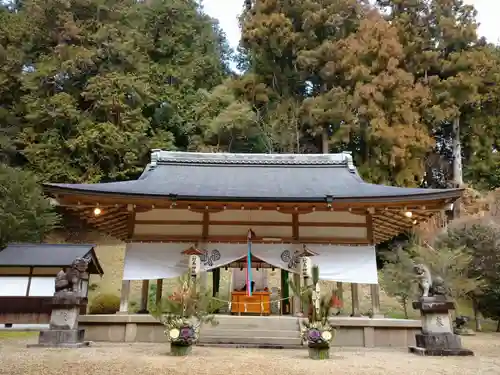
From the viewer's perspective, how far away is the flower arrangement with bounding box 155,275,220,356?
6820 millimetres

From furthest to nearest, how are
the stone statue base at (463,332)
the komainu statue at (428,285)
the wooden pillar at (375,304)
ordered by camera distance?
the stone statue base at (463,332) < the wooden pillar at (375,304) < the komainu statue at (428,285)

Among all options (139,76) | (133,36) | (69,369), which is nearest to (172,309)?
(69,369)

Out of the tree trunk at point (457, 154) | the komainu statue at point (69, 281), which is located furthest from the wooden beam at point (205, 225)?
the tree trunk at point (457, 154)

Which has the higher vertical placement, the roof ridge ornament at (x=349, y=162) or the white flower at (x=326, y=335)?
the roof ridge ornament at (x=349, y=162)

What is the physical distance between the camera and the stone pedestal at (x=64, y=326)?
7691 mm

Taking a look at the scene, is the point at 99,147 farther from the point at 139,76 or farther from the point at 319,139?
the point at 319,139

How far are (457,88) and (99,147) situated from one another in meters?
20.4

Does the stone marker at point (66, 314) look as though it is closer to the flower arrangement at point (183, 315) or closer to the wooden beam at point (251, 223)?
the flower arrangement at point (183, 315)

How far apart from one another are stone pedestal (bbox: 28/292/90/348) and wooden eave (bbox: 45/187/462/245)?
1974mm

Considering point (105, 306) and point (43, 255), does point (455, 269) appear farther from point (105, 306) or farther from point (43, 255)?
point (43, 255)

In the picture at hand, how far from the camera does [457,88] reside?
78.1 feet

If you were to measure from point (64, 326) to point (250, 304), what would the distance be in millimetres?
4354

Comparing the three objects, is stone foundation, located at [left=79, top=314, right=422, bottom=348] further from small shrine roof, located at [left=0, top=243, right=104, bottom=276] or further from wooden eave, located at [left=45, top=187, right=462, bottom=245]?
small shrine roof, located at [left=0, top=243, right=104, bottom=276]

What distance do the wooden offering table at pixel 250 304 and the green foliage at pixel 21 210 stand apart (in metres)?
11.3
